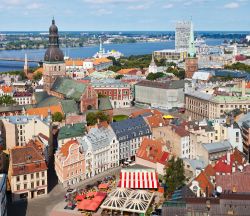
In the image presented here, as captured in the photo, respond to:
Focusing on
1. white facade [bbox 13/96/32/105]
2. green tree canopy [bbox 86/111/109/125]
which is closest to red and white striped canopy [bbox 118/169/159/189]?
green tree canopy [bbox 86/111/109/125]

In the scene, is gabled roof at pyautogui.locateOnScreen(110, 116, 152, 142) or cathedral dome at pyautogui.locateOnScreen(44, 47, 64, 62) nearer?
gabled roof at pyautogui.locateOnScreen(110, 116, 152, 142)

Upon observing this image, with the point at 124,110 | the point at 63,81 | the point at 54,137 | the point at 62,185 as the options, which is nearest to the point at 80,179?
the point at 62,185

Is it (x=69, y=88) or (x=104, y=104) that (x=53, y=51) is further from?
(x=104, y=104)

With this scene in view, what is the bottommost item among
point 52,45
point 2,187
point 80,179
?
point 80,179

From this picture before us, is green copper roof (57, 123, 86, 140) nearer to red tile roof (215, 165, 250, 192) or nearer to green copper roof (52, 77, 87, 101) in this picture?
green copper roof (52, 77, 87, 101)

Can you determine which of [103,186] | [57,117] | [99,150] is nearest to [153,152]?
[99,150]

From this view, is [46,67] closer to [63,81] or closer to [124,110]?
[63,81]
